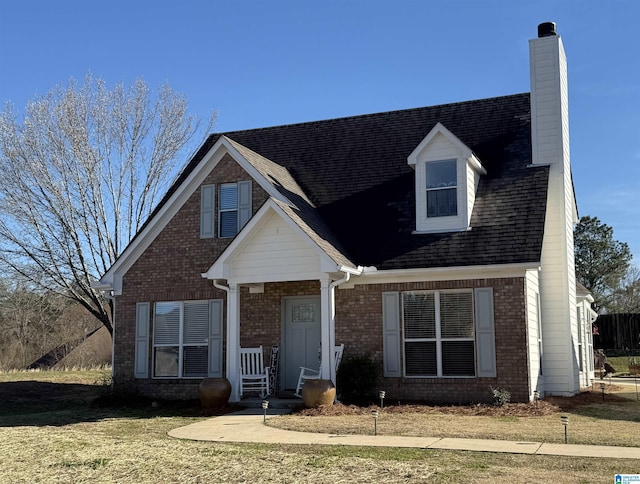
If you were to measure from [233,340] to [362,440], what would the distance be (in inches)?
237

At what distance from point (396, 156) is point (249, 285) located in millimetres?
5260

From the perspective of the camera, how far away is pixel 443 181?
54.6ft

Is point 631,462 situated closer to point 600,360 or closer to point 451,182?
point 451,182

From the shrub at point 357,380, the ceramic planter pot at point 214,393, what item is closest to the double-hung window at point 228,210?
the ceramic planter pot at point 214,393

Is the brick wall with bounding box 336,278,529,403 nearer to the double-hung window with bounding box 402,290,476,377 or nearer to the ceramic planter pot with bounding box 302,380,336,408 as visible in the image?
the double-hung window with bounding box 402,290,476,377

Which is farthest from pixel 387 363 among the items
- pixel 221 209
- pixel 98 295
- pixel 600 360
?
pixel 98 295

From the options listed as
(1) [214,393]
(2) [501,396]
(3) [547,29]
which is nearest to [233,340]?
(1) [214,393]

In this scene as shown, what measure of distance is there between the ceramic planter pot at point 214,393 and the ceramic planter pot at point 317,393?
1.96 metres

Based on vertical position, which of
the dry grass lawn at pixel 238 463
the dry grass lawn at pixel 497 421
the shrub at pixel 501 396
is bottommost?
the dry grass lawn at pixel 238 463

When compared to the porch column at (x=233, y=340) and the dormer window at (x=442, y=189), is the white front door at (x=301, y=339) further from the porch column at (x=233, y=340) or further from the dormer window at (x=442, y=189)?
the dormer window at (x=442, y=189)

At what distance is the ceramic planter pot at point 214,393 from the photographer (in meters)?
15.1

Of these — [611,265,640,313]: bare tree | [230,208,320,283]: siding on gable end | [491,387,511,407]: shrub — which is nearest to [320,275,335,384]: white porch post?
[230,208,320,283]: siding on gable end

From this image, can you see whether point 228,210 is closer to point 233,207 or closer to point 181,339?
point 233,207

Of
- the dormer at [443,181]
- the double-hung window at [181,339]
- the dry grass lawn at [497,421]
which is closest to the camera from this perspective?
the dry grass lawn at [497,421]
